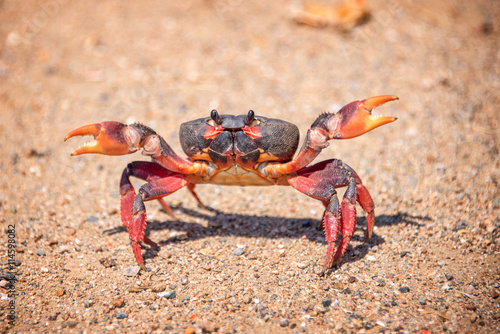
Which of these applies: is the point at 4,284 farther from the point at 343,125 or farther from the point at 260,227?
the point at 343,125

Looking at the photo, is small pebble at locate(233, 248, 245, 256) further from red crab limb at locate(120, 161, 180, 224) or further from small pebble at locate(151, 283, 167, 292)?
red crab limb at locate(120, 161, 180, 224)

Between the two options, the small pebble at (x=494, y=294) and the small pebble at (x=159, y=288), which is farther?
the small pebble at (x=159, y=288)

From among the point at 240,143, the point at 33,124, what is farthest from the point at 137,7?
the point at 240,143

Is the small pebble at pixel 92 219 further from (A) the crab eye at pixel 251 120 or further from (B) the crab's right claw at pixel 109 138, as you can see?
(A) the crab eye at pixel 251 120

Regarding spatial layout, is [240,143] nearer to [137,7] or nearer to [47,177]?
[47,177]

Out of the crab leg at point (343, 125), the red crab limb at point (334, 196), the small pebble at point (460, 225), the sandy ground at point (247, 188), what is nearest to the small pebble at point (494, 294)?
the sandy ground at point (247, 188)

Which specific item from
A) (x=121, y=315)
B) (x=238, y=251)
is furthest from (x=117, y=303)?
(x=238, y=251)
